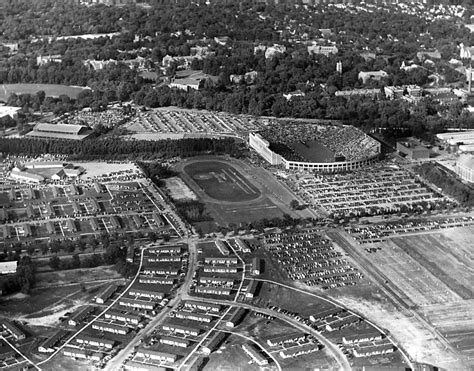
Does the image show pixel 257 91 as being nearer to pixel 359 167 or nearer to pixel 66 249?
pixel 359 167

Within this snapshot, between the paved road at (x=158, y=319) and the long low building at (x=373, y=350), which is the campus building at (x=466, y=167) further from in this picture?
the long low building at (x=373, y=350)

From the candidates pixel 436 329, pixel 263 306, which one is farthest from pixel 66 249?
pixel 436 329

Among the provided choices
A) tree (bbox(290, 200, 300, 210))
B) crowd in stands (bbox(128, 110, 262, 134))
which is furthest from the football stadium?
tree (bbox(290, 200, 300, 210))

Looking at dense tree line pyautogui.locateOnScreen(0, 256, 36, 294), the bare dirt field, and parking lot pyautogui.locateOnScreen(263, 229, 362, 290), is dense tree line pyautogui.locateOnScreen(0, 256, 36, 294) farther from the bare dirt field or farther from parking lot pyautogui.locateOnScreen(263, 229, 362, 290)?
the bare dirt field

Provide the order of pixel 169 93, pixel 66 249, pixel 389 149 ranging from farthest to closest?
pixel 169 93
pixel 389 149
pixel 66 249

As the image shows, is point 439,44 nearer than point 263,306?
No
